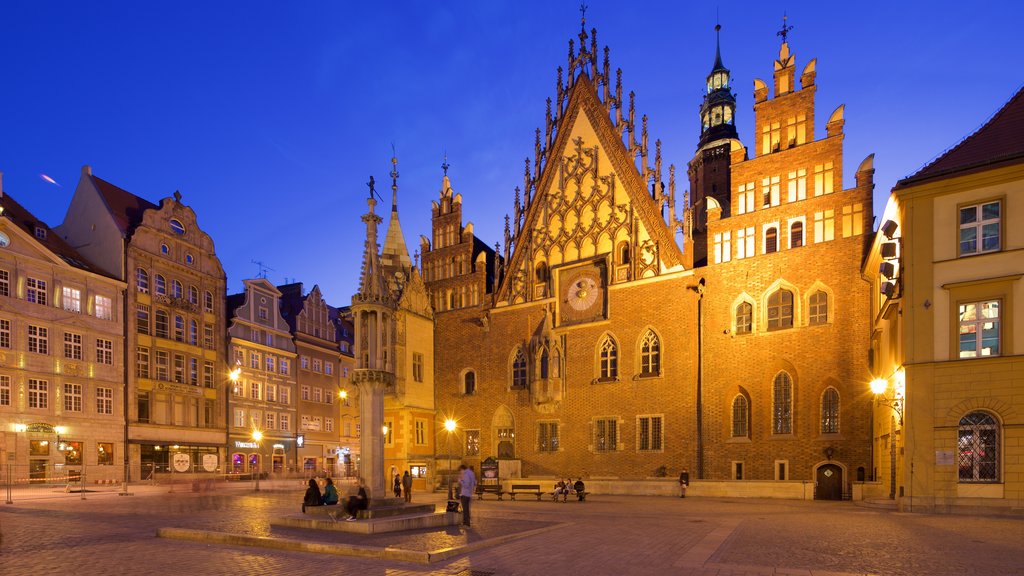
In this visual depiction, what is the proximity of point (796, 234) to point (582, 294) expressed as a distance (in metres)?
11.5

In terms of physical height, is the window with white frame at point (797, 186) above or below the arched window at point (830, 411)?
above

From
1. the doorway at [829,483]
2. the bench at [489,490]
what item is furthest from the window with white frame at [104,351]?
the doorway at [829,483]

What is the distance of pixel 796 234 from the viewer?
3183cm

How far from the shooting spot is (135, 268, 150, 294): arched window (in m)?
44.0

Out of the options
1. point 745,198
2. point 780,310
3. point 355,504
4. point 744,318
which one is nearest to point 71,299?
point 355,504

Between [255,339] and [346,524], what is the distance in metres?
41.5

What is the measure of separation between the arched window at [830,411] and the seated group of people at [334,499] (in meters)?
21.0

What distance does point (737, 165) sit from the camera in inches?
1337

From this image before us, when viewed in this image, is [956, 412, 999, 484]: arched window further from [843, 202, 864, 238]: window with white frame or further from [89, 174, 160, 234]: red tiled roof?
[89, 174, 160, 234]: red tiled roof

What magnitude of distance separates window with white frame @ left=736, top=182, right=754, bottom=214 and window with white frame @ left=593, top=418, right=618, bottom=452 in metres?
12.5

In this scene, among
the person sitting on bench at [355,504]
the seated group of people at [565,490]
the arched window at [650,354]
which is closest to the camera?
the person sitting on bench at [355,504]

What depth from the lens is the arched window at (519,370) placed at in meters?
39.2

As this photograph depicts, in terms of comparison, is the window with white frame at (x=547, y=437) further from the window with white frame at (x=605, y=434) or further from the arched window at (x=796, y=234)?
the arched window at (x=796, y=234)

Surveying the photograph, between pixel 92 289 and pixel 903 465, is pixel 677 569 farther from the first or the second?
pixel 92 289
